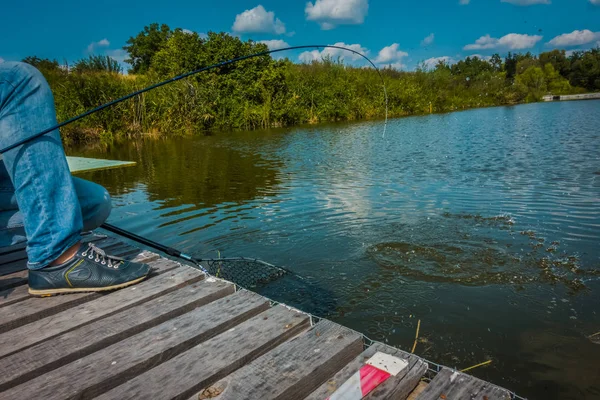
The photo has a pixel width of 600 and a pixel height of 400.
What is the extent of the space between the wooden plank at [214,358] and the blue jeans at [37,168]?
90cm

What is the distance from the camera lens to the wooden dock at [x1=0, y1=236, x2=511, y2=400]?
1309 mm

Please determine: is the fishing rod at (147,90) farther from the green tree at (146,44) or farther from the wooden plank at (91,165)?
the green tree at (146,44)

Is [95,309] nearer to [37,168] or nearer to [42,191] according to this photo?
[42,191]

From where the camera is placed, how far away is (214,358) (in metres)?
1.48

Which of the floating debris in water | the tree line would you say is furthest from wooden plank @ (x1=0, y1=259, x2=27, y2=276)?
the tree line

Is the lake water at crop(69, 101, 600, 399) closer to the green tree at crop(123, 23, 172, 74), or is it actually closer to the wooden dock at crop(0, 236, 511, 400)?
the wooden dock at crop(0, 236, 511, 400)

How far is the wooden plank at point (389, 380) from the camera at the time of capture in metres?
1.28

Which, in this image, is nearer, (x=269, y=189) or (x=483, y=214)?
(x=483, y=214)

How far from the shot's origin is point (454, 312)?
2.80 metres

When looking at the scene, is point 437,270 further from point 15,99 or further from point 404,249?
point 15,99

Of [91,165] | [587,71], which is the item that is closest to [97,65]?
[91,165]

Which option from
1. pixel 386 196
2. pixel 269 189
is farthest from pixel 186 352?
pixel 269 189

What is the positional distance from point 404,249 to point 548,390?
79.4 inches

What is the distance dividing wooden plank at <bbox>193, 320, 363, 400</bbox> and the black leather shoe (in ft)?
3.32
